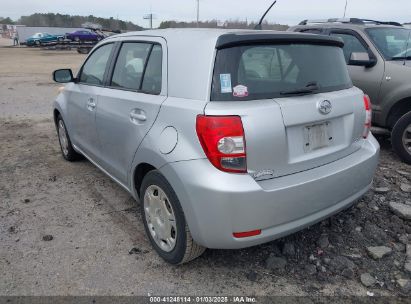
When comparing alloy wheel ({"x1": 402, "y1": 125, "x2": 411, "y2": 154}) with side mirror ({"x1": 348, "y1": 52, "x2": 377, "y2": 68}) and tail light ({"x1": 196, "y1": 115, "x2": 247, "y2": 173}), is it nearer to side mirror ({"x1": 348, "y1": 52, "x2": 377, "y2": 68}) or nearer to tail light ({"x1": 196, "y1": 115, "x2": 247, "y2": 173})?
side mirror ({"x1": 348, "y1": 52, "x2": 377, "y2": 68})

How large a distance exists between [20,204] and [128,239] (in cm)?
147

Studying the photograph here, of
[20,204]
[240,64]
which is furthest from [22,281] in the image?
[240,64]

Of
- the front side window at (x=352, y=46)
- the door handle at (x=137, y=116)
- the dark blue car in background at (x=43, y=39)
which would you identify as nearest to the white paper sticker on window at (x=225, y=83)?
the door handle at (x=137, y=116)

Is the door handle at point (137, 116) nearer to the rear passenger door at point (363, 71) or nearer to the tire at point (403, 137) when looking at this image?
the tire at point (403, 137)

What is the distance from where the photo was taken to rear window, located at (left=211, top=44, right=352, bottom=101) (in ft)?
7.91

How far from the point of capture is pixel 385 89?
17.3 ft

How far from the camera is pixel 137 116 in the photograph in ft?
9.73

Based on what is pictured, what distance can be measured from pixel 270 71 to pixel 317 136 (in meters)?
0.56

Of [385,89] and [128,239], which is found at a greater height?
[385,89]

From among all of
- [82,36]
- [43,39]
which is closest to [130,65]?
[82,36]

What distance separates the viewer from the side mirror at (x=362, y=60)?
17.3ft

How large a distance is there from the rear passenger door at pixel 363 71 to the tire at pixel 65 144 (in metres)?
4.17

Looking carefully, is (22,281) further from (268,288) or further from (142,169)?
(268,288)

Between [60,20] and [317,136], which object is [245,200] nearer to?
[317,136]
